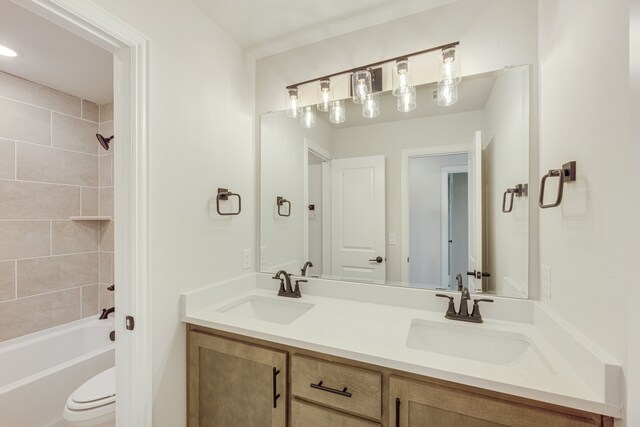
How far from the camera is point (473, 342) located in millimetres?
1205

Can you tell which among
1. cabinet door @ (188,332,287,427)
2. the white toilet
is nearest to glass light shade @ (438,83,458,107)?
cabinet door @ (188,332,287,427)

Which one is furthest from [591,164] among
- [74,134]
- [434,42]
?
[74,134]

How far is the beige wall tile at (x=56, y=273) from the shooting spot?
81.7 inches

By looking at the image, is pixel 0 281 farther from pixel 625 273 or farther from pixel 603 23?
pixel 603 23

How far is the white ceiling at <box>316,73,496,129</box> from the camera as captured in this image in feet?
4.48

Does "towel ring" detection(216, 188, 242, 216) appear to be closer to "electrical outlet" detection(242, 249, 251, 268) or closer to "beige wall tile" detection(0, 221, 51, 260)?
"electrical outlet" detection(242, 249, 251, 268)

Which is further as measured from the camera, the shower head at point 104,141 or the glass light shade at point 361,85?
the shower head at point 104,141

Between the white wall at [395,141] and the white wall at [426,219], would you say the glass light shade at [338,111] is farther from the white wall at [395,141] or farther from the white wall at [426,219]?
the white wall at [426,219]

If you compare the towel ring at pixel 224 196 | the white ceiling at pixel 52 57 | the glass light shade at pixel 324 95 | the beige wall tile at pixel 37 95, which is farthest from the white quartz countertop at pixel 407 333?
the beige wall tile at pixel 37 95

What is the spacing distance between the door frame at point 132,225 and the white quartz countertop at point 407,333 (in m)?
0.25

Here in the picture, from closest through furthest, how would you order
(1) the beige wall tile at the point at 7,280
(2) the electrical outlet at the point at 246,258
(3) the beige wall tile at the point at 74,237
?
(2) the electrical outlet at the point at 246,258 < (1) the beige wall tile at the point at 7,280 < (3) the beige wall tile at the point at 74,237

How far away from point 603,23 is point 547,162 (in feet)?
1.73

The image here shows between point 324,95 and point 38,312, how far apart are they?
2728 mm

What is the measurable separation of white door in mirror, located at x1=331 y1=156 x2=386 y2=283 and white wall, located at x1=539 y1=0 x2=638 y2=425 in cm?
78
